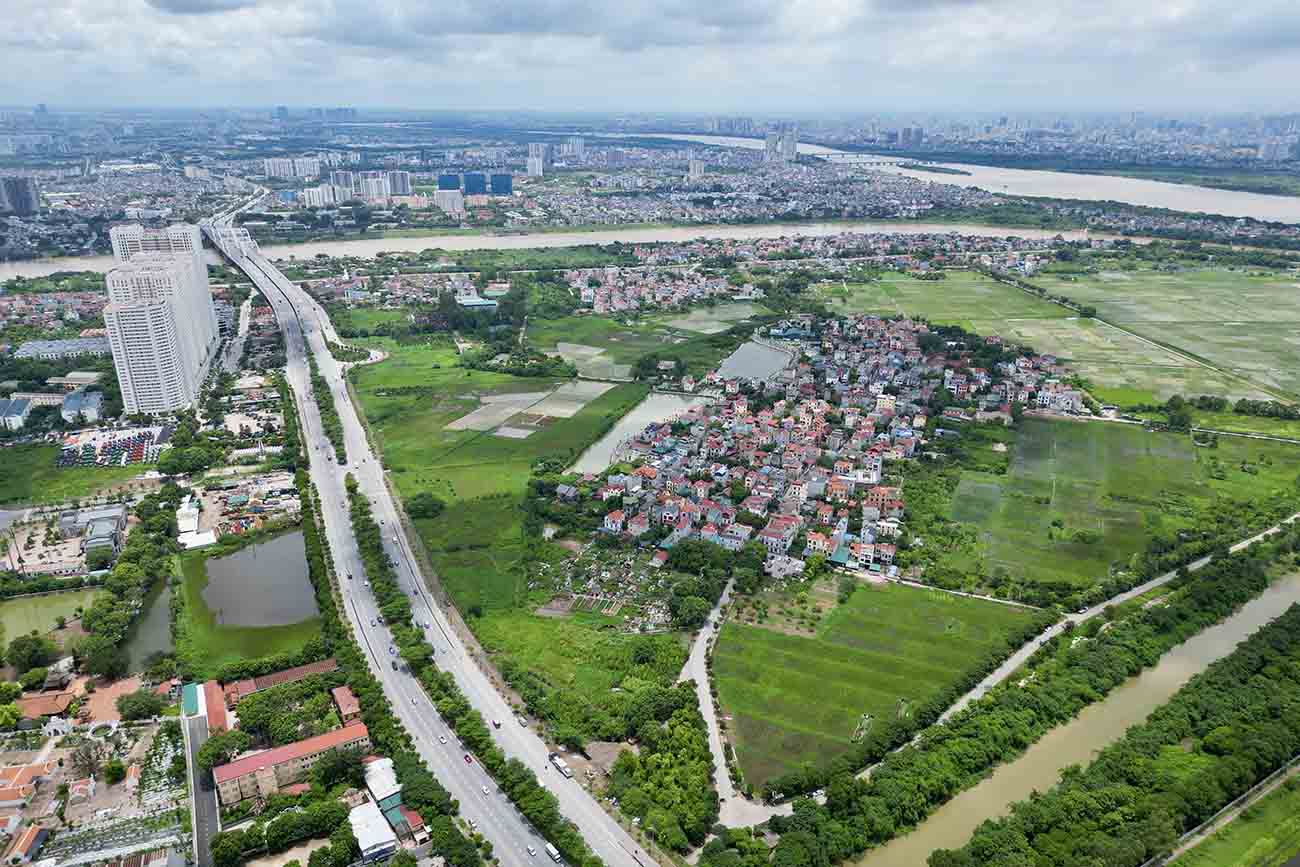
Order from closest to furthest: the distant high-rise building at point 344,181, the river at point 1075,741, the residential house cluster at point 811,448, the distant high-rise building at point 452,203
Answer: the river at point 1075,741
the residential house cluster at point 811,448
the distant high-rise building at point 452,203
the distant high-rise building at point 344,181

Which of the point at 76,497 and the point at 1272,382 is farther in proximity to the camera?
the point at 1272,382

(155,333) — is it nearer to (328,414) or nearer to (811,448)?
(328,414)

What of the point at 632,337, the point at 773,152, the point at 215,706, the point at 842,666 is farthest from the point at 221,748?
the point at 773,152

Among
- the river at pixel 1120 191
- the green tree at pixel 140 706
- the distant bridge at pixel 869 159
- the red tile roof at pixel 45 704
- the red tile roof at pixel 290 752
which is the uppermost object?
the distant bridge at pixel 869 159

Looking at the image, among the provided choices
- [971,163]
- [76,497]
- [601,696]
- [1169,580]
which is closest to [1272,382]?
[1169,580]

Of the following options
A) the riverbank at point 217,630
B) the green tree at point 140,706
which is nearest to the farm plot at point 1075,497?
the riverbank at point 217,630

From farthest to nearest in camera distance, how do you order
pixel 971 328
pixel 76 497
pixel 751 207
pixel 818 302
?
pixel 751 207 → pixel 818 302 → pixel 971 328 → pixel 76 497

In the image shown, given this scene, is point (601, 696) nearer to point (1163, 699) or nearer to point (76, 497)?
point (1163, 699)

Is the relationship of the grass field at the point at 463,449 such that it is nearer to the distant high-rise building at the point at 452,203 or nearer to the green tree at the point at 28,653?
the green tree at the point at 28,653
